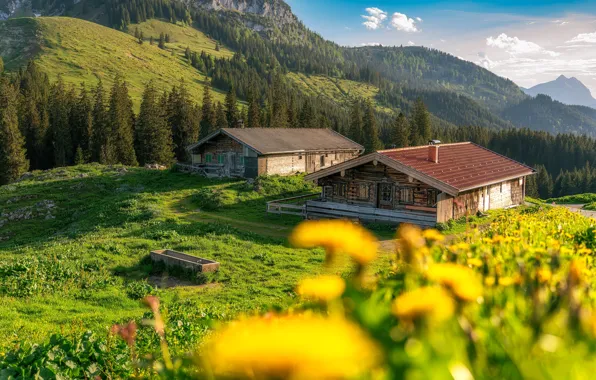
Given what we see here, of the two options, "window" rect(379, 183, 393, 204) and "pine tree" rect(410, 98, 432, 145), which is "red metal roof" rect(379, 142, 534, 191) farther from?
"pine tree" rect(410, 98, 432, 145)

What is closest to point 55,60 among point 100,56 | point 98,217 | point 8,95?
point 100,56

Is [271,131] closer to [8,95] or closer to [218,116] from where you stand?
[218,116]

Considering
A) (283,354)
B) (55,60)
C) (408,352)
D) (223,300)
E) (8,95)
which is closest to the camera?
(283,354)

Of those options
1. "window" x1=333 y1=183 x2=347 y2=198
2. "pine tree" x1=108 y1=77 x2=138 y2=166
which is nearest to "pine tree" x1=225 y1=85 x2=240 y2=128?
"pine tree" x1=108 y1=77 x2=138 y2=166

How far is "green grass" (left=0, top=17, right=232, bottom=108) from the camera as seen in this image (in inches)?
5364

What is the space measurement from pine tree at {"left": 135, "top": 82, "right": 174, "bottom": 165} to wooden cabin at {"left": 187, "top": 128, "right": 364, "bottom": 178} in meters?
20.4

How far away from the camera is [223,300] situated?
47.1 ft

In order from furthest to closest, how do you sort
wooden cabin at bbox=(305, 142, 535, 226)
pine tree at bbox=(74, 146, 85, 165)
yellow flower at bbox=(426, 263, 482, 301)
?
pine tree at bbox=(74, 146, 85, 165) < wooden cabin at bbox=(305, 142, 535, 226) < yellow flower at bbox=(426, 263, 482, 301)

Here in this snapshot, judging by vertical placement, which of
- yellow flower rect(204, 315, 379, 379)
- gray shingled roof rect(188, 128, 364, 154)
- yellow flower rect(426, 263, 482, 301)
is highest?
gray shingled roof rect(188, 128, 364, 154)

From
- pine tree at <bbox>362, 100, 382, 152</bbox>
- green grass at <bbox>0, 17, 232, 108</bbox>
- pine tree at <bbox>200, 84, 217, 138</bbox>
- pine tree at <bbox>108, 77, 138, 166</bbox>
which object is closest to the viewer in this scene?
pine tree at <bbox>108, 77, 138, 166</bbox>

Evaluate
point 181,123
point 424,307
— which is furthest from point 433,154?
point 181,123

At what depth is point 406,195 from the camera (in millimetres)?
26344

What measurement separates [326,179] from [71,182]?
26471mm

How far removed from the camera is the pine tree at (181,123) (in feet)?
236
